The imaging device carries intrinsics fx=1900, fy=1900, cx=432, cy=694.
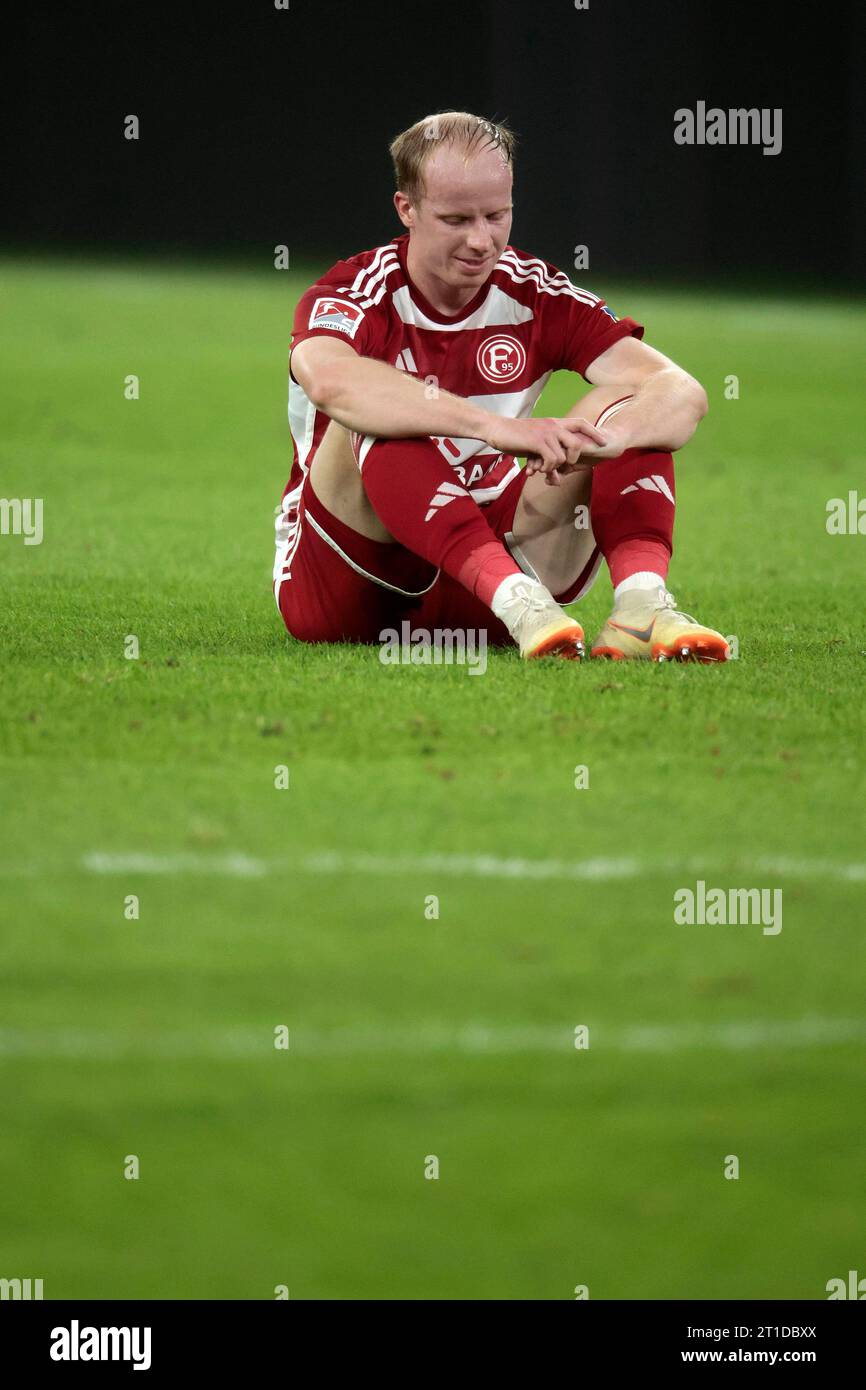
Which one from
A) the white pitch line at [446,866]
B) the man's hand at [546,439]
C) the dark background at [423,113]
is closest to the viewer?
the white pitch line at [446,866]

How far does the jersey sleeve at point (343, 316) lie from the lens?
3951mm

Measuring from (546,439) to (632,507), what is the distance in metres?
0.38

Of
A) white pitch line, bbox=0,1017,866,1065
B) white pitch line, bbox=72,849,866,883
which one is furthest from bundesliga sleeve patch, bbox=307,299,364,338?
white pitch line, bbox=0,1017,866,1065

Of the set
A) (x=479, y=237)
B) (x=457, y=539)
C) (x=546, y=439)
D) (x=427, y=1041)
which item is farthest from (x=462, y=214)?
(x=427, y=1041)

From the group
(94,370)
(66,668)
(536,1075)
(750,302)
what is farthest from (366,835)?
(750,302)

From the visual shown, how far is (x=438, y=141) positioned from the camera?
12.7 ft

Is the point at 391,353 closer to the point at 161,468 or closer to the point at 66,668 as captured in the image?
the point at 66,668

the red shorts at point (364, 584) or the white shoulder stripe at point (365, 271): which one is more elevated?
the white shoulder stripe at point (365, 271)

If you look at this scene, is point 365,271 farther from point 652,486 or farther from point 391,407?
point 652,486

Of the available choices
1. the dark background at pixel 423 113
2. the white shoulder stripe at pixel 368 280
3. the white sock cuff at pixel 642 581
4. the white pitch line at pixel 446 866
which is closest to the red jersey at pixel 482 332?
the white shoulder stripe at pixel 368 280

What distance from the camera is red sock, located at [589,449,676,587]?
4.02 metres

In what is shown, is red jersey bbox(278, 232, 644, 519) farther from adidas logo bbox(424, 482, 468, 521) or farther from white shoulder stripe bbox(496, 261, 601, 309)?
adidas logo bbox(424, 482, 468, 521)

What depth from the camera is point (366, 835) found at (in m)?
2.84

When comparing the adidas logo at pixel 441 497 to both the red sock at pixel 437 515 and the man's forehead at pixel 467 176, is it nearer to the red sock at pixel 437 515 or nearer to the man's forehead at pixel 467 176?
the red sock at pixel 437 515
